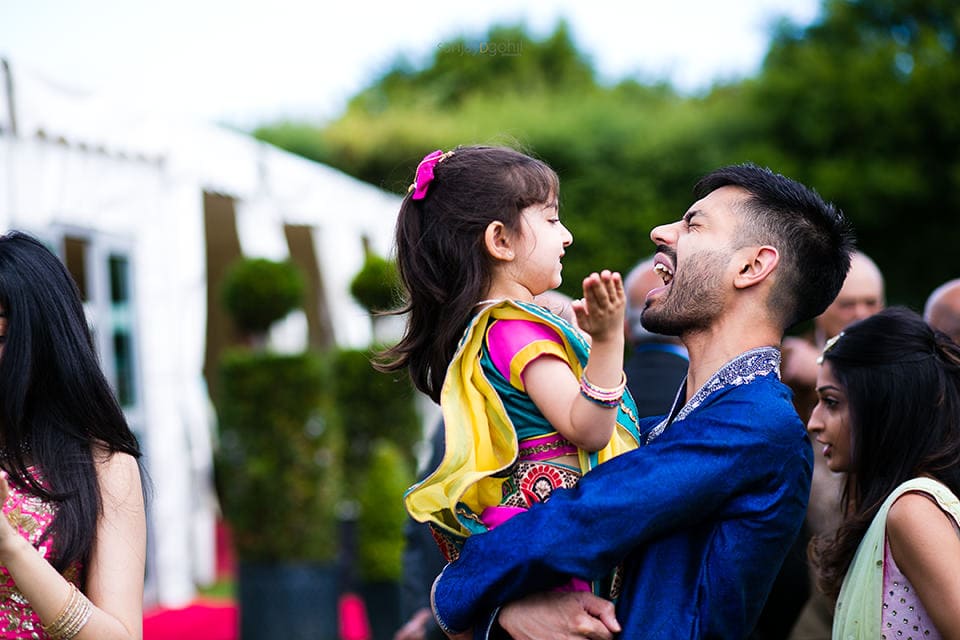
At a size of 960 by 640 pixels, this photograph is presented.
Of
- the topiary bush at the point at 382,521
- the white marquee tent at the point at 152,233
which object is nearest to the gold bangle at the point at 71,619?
the white marquee tent at the point at 152,233

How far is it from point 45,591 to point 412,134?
71.8ft

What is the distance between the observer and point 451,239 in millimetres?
2641

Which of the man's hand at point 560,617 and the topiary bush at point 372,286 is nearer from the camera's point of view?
the man's hand at point 560,617

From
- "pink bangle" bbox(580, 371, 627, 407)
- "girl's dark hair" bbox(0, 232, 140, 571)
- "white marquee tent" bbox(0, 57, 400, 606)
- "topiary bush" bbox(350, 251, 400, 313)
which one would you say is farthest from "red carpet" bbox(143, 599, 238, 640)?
"pink bangle" bbox(580, 371, 627, 407)

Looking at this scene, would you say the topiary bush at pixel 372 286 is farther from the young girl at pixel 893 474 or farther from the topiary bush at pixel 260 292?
the young girl at pixel 893 474

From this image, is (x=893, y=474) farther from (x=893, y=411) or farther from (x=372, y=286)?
(x=372, y=286)

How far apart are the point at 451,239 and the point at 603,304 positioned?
56cm

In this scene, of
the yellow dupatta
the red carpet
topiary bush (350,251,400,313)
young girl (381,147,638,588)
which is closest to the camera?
young girl (381,147,638,588)

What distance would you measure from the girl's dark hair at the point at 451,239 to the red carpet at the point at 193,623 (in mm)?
5654

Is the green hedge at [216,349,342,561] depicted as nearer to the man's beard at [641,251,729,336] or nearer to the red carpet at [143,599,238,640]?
the red carpet at [143,599,238,640]

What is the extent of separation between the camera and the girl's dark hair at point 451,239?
262 centimetres

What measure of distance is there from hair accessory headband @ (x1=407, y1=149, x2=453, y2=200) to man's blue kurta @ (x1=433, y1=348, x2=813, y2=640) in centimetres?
84

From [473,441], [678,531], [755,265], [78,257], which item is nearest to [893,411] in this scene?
[755,265]

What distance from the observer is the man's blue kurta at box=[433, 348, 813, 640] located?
220 cm
